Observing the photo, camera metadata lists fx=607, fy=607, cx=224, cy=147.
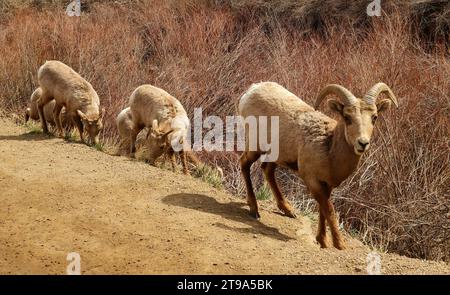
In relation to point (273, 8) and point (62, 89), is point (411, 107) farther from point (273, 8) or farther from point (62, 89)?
point (273, 8)

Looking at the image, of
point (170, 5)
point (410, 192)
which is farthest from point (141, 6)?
point (410, 192)

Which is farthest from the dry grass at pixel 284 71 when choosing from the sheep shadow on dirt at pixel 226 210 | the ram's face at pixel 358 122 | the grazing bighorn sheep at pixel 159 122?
the ram's face at pixel 358 122

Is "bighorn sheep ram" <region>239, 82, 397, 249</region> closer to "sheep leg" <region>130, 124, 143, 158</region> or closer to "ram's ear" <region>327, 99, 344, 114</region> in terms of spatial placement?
"ram's ear" <region>327, 99, 344, 114</region>

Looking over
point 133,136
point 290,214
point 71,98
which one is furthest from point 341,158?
point 71,98

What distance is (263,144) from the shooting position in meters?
7.53

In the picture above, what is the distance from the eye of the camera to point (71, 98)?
11094 millimetres

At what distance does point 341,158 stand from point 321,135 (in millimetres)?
455

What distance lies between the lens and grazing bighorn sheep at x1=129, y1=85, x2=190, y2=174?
982cm

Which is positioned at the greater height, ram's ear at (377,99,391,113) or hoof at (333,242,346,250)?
ram's ear at (377,99,391,113)

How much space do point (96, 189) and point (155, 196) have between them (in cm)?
72

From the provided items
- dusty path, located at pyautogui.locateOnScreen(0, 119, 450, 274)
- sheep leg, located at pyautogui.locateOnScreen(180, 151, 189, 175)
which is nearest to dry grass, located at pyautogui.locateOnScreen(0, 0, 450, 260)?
sheep leg, located at pyautogui.locateOnScreen(180, 151, 189, 175)

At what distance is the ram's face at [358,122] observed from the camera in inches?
240

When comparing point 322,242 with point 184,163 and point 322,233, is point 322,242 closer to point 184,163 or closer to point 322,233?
point 322,233

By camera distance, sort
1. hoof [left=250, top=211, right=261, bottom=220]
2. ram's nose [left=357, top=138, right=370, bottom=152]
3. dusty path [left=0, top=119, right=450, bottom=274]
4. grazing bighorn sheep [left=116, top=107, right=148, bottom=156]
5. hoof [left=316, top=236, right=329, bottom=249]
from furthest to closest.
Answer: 1. grazing bighorn sheep [left=116, top=107, right=148, bottom=156]
2. hoof [left=250, top=211, right=261, bottom=220]
3. hoof [left=316, top=236, right=329, bottom=249]
4. ram's nose [left=357, top=138, right=370, bottom=152]
5. dusty path [left=0, top=119, right=450, bottom=274]
